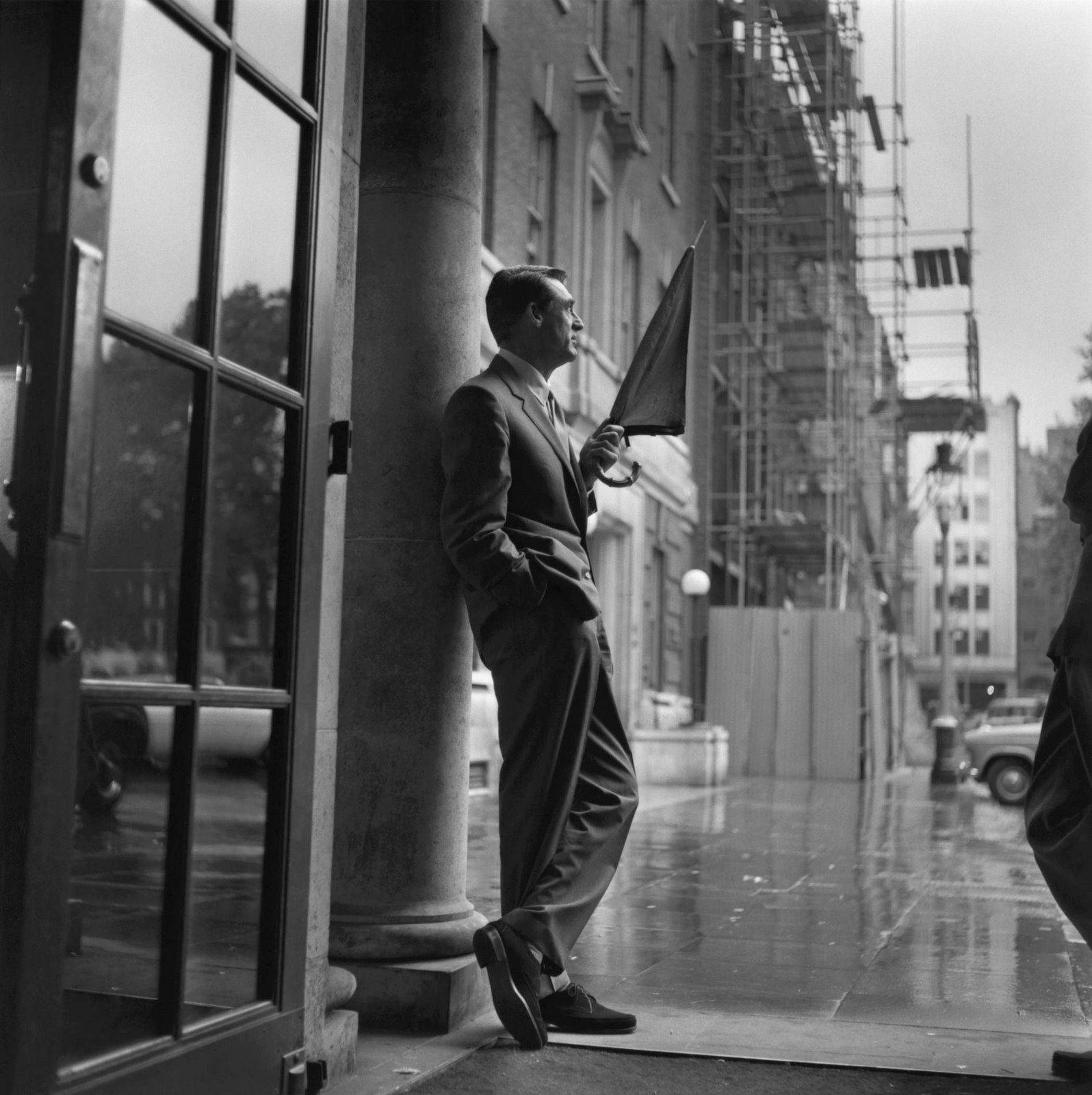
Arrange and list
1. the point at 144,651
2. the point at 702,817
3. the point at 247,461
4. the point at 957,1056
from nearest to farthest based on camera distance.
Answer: the point at 144,651, the point at 247,461, the point at 957,1056, the point at 702,817

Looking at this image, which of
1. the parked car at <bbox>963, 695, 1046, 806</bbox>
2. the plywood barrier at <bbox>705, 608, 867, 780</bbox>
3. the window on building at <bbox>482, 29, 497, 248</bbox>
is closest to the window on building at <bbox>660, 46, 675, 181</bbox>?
the plywood barrier at <bbox>705, 608, 867, 780</bbox>

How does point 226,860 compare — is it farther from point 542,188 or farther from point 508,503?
point 542,188

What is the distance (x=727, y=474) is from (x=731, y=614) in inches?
182

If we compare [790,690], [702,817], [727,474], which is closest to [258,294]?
[702,817]

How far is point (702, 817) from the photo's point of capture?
13.7m

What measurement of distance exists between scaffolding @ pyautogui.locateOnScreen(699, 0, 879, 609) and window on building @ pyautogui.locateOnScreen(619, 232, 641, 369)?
4230 millimetres

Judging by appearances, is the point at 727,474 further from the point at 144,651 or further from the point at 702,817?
the point at 144,651

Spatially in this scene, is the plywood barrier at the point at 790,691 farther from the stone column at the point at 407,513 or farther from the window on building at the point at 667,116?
the stone column at the point at 407,513

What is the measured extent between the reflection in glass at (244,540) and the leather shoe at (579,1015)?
4.94 ft

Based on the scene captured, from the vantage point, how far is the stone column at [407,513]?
4.23 m

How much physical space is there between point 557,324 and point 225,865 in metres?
2.02

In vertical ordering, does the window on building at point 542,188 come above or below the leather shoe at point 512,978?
above

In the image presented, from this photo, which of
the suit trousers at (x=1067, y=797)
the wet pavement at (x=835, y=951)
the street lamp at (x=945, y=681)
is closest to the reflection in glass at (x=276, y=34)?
the suit trousers at (x=1067, y=797)

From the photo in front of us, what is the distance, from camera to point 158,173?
271 centimetres
